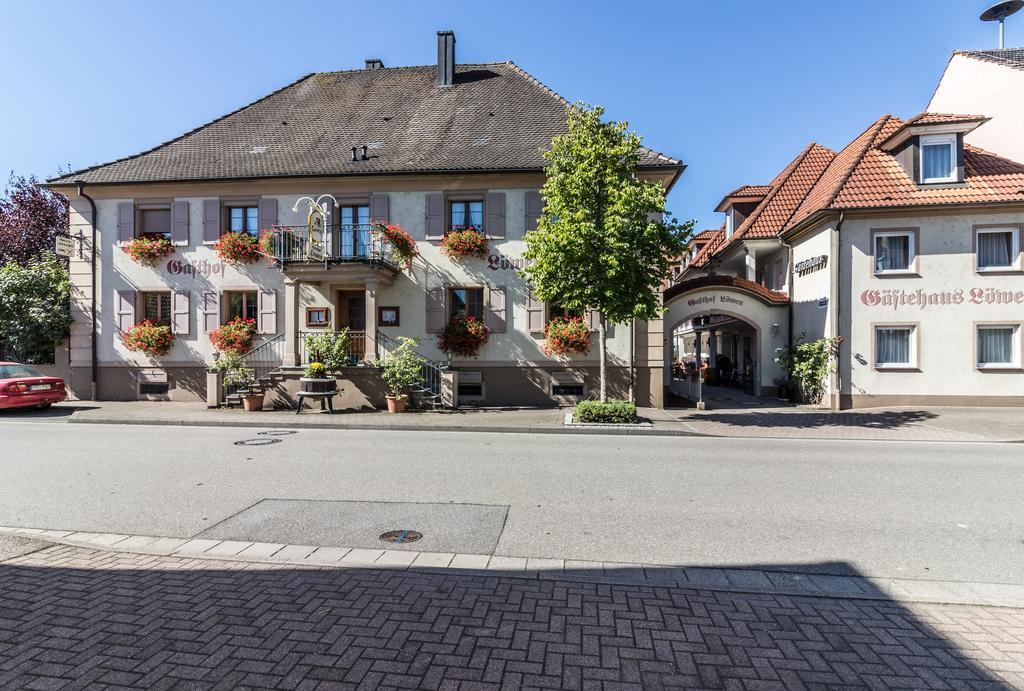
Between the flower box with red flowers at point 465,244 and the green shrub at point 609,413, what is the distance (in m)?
6.57

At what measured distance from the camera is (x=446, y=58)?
70.6ft

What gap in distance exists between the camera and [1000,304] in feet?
52.0

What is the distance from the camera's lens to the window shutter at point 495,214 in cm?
1683

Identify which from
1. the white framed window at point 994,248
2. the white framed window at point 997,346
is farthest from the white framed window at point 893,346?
the white framed window at point 994,248

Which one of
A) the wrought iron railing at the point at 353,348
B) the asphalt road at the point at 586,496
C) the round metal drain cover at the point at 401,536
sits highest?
the wrought iron railing at the point at 353,348

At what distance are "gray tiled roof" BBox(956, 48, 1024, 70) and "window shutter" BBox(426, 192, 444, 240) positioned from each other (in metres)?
20.0

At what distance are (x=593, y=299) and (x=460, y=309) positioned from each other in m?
5.71

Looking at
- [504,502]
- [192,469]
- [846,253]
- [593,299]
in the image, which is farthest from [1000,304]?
[192,469]

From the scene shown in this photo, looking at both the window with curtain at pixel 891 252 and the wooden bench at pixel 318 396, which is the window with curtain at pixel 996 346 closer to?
the window with curtain at pixel 891 252

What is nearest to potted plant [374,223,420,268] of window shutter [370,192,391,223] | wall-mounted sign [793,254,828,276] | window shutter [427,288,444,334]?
window shutter [370,192,391,223]

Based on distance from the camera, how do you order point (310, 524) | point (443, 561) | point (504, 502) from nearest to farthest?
point (443, 561), point (310, 524), point (504, 502)

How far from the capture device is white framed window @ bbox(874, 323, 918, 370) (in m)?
16.2

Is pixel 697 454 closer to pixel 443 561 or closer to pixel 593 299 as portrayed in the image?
pixel 593 299

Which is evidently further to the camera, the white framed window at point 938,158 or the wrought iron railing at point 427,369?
the white framed window at point 938,158
